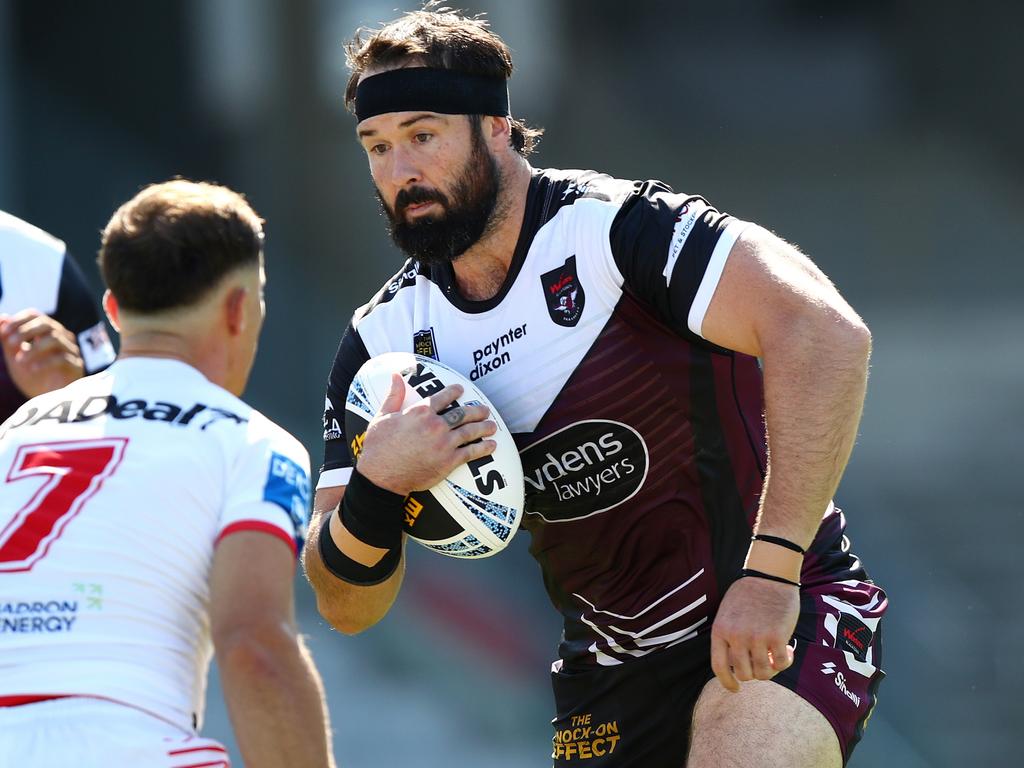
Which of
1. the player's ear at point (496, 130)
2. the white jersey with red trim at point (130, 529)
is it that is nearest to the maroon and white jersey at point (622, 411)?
the player's ear at point (496, 130)

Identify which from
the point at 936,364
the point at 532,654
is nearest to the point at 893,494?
the point at 936,364

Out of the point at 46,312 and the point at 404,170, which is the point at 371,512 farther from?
the point at 46,312

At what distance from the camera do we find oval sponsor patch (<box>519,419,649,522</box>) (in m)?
3.76

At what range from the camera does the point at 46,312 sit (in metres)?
5.27

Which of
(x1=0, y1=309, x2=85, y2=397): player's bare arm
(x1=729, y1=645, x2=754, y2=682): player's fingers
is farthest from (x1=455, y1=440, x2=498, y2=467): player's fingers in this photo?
(x1=0, y1=309, x2=85, y2=397): player's bare arm

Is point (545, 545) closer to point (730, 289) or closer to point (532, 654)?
point (730, 289)

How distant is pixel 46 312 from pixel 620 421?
2.55 metres

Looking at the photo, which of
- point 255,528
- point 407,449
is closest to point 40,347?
point 407,449

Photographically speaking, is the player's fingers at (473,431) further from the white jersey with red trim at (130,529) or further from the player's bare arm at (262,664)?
the player's bare arm at (262,664)

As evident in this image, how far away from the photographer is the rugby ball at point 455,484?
11.9 feet

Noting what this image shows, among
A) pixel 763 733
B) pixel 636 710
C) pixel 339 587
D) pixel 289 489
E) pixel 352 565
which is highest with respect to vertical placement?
pixel 289 489

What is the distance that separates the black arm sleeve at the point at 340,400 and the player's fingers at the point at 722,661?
51.5 inches

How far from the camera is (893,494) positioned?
36.1ft

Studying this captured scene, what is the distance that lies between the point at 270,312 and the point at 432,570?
3.99 metres
